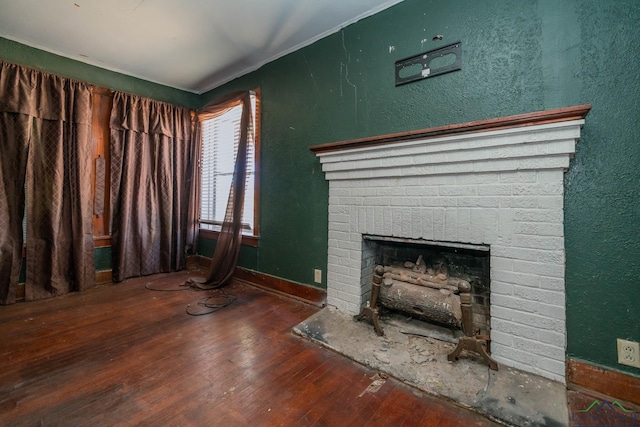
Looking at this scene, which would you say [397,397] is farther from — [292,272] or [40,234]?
[40,234]

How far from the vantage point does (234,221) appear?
2.86 m

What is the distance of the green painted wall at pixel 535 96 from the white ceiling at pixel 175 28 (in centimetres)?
17

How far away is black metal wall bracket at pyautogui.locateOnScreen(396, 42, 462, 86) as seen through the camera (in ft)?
5.58

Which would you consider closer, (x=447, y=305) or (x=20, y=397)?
(x=20, y=397)

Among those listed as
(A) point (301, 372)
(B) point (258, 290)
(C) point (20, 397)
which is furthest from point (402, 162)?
(C) point (20, 397)

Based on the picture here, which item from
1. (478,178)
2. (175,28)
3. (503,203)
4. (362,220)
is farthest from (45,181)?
(503,203)

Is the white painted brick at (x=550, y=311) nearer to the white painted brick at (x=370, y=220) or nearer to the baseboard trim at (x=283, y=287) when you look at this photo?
the white painted brick at (x=370, y=220)

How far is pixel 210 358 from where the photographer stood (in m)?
1.62

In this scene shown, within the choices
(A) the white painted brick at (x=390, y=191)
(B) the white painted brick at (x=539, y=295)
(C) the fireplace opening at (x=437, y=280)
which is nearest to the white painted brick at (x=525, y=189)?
(C) the fireplace opening at (x=437, y=280)

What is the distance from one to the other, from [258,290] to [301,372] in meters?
1.42

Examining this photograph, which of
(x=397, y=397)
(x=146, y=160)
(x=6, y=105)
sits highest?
(x=6, y=105)

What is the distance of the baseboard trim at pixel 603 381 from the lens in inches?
49.3

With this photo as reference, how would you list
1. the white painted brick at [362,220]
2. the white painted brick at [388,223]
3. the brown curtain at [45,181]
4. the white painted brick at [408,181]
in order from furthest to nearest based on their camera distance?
1. the brown curtain at [45,181]
2. the white painted brick at [362,220]
3. the white painted brick at [388,223]
4. the white painted brick at [408,181]

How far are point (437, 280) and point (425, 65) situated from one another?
147 centimetres
